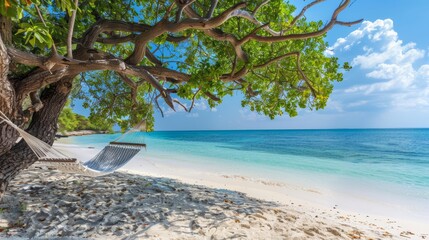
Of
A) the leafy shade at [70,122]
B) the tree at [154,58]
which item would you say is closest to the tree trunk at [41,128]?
the tree at [154,58]

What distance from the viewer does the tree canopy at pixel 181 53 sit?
2.64m

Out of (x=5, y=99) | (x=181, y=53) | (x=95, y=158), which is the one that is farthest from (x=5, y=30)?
(x=181, y=53)

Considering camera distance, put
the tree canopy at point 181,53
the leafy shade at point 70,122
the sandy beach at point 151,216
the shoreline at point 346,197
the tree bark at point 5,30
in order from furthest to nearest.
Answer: the leafy shade at point 70,122 → the shoreline at point 346,197 → the sandy beach at point 151,216 → the tree canopy at point 181,53 → the tree bark at point 5,30

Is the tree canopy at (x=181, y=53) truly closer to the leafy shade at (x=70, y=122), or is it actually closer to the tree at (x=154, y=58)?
the tree at (x=154, y=58)

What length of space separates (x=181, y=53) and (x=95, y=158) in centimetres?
225

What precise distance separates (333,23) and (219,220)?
240 cm

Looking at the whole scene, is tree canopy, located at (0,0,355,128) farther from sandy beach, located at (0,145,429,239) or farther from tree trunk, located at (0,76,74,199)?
sandy beach, located at (0,145,429,239)

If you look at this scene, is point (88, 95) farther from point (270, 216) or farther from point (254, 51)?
point (270, 216)

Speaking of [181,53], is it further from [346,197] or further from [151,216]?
[346,197]

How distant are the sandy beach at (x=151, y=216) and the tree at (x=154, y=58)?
1.86 ft

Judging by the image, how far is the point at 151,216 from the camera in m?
3.17

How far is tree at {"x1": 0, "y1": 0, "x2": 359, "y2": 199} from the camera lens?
8.38 feet

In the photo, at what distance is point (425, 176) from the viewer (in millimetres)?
9586

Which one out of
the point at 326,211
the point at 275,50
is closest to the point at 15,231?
the point at 275,50
